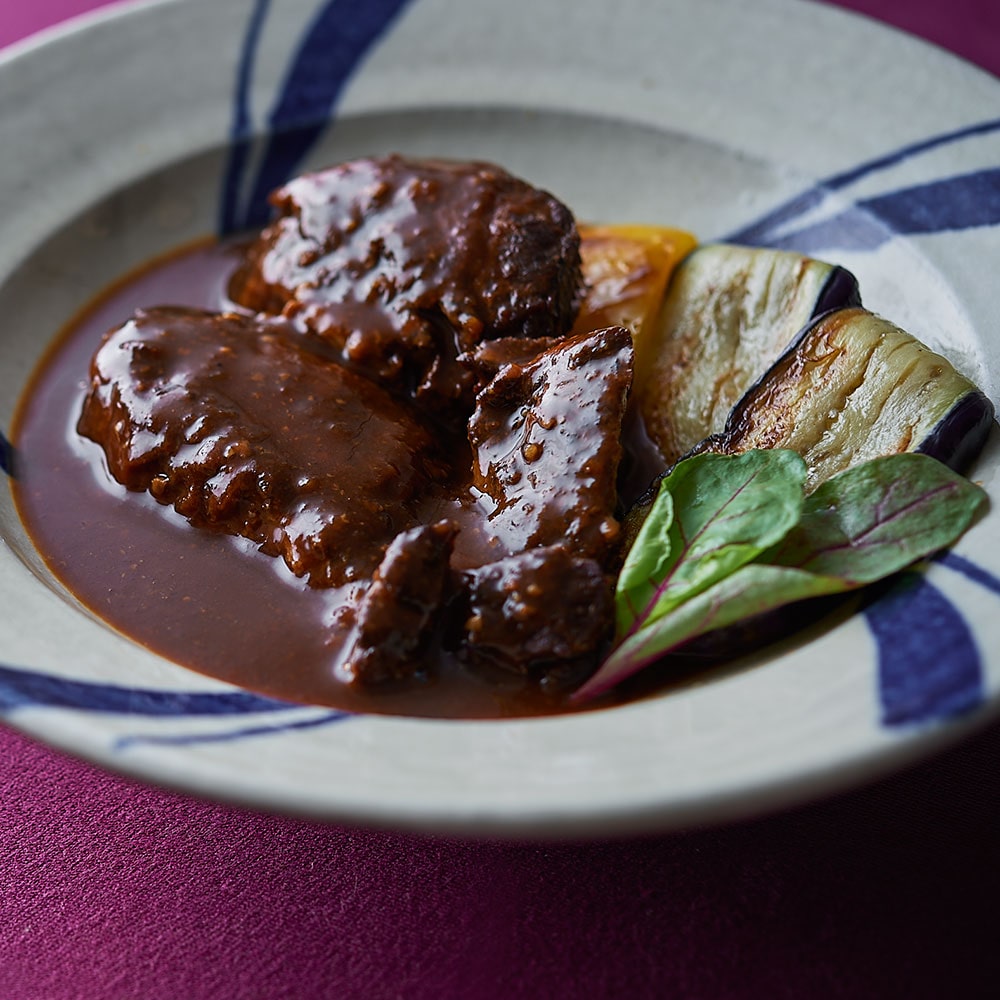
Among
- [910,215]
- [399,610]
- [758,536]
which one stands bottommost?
[399,610]

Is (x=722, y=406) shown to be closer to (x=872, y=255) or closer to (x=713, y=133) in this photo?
(x=872, y=255)

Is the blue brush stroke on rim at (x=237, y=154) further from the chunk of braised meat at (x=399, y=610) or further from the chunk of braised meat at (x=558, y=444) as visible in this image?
the chunk of braised meat at (x=399, y=610)

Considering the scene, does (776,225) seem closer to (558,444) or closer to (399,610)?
(558,444)

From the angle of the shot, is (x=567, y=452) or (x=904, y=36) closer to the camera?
(x=567, y=452)

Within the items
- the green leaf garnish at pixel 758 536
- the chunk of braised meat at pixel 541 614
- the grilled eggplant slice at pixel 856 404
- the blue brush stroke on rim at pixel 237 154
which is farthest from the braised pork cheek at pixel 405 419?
the blue brush stroke on rim at pixel 237 154

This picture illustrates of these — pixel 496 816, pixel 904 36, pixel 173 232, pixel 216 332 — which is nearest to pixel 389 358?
pixel 216 332

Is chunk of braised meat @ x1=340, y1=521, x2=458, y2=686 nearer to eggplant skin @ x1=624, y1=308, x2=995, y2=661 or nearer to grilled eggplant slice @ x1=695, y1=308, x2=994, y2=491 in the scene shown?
eggplant skin @ x1=624, y1=308, x2=995, y2=661

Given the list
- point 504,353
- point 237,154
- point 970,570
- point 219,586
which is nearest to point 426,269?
point 504,353
